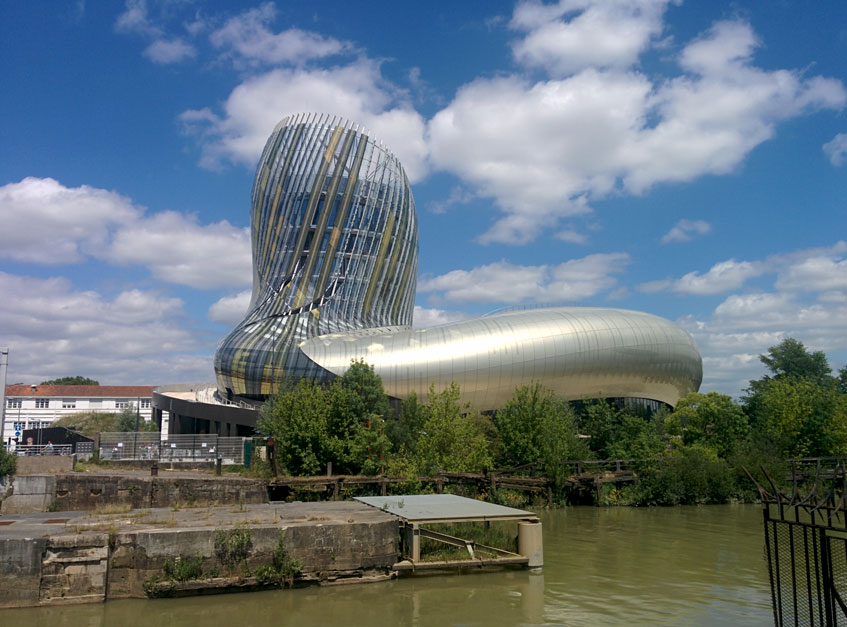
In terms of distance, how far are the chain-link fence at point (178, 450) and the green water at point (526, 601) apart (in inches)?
910

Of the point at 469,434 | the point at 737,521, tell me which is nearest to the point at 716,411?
the point at 737,521

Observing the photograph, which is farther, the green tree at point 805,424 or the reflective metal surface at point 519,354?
the reflective metal surface at point 519,354

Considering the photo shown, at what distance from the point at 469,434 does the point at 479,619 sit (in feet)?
62.5

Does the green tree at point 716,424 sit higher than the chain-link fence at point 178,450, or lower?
higher

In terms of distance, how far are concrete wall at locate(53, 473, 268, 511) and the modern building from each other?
2141 centimetres

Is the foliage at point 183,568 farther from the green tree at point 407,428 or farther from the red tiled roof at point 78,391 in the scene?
the red tiled roof at point 78,391

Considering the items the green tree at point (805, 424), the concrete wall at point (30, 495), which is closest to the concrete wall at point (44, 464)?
the concrete wall at point (30, 495)

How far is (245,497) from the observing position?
24.7 metres

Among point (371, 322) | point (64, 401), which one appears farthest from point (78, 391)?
point (371, 322)

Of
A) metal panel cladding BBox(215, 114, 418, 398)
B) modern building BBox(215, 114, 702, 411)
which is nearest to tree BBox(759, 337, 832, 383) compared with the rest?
modern building BBox(215, 114, 702, 411)

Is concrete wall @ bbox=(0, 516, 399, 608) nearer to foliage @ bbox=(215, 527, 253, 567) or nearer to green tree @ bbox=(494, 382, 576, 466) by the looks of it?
foliage @ bbox=(215, 527, 253, 567)

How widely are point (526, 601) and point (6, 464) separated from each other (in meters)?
23.2

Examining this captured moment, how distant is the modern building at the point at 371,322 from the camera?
151 feet

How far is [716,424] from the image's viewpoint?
3909 cm
